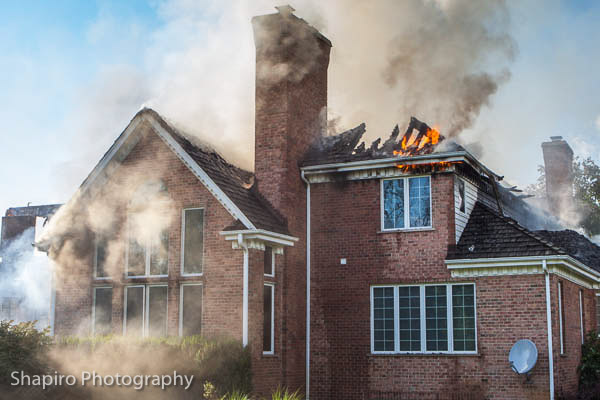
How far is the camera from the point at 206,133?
22.7m

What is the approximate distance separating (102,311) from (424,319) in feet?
28.0

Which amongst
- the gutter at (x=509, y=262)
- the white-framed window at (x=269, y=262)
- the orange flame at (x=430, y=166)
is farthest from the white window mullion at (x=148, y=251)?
the gutter at (x=509, y=262)

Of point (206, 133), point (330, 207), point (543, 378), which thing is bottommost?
point (543, 378)

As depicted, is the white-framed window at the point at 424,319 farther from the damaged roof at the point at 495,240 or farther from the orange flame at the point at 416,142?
the orange flame at the point at 416,142

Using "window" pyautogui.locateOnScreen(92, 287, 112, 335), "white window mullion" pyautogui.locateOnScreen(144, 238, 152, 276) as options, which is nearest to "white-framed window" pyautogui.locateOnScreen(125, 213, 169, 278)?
"white window mullion" pyautogui.locateOnScreen(144, 238, 152, 276)

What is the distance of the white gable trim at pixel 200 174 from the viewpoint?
1842 cm

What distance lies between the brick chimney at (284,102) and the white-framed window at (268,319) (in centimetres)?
197

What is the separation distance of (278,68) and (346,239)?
5117 mm

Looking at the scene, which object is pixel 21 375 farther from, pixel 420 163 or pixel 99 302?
pixel 420 163

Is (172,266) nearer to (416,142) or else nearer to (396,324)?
(396,324)

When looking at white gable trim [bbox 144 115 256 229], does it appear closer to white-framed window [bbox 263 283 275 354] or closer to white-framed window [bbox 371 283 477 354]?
white-framed window [bbox 263 283 275 354]

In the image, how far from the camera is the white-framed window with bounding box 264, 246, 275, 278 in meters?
19.2

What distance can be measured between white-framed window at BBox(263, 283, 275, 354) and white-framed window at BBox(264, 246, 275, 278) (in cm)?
30

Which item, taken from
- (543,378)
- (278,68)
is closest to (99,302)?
(278,68)
